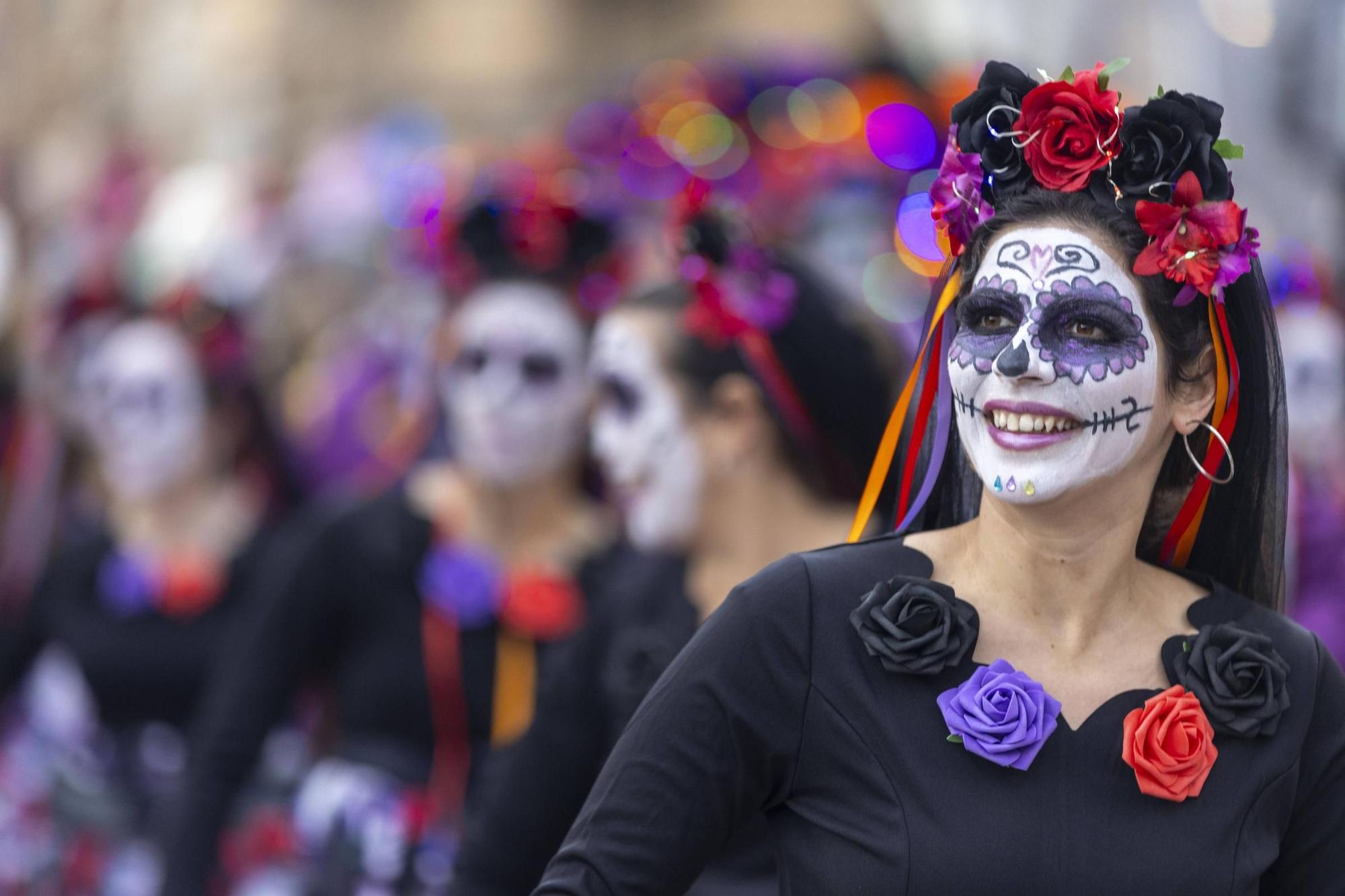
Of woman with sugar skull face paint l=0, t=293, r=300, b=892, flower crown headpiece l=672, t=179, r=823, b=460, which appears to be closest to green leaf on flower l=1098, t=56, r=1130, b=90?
flower crown headpiece l=672, t=179, r=823, b=460

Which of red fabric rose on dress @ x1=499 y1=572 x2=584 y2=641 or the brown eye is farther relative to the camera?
red fabric rose on dress @ x1=499 y1=572 x2=584 y2=641

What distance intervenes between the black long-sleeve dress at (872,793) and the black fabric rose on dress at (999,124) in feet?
1.97

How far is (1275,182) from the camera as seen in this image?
9.70 m

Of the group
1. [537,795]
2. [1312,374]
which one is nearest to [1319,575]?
[1312,374]

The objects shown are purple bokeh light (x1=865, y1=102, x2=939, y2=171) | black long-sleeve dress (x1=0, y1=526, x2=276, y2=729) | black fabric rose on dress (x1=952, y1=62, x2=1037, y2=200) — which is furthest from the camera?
purple bokeh light (x1=865, y1=102, x2=939, y2=171)

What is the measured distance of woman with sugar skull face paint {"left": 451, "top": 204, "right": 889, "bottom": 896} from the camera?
13.2 ft

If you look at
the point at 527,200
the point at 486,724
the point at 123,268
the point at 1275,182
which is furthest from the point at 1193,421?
the point at 123,268

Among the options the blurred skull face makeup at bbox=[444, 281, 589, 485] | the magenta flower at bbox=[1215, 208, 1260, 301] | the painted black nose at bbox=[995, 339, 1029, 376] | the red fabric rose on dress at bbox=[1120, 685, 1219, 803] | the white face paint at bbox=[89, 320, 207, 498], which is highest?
the magenta flower at bbox=[1215, 208, 1260, 301]

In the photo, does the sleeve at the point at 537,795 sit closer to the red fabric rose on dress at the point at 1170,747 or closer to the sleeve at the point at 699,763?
the sleeve at the point at 699,763

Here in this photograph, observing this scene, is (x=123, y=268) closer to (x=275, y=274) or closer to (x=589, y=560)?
(x=275, y=274)

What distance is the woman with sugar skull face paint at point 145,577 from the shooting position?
6.27m

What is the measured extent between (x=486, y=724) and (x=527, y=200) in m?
1.44

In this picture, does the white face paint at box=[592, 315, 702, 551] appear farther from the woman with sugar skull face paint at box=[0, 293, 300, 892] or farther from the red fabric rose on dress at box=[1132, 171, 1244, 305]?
the woman with sugar skull face paint at box=[0, 293, 300, 892]

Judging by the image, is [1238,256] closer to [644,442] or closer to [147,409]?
[644,442]
